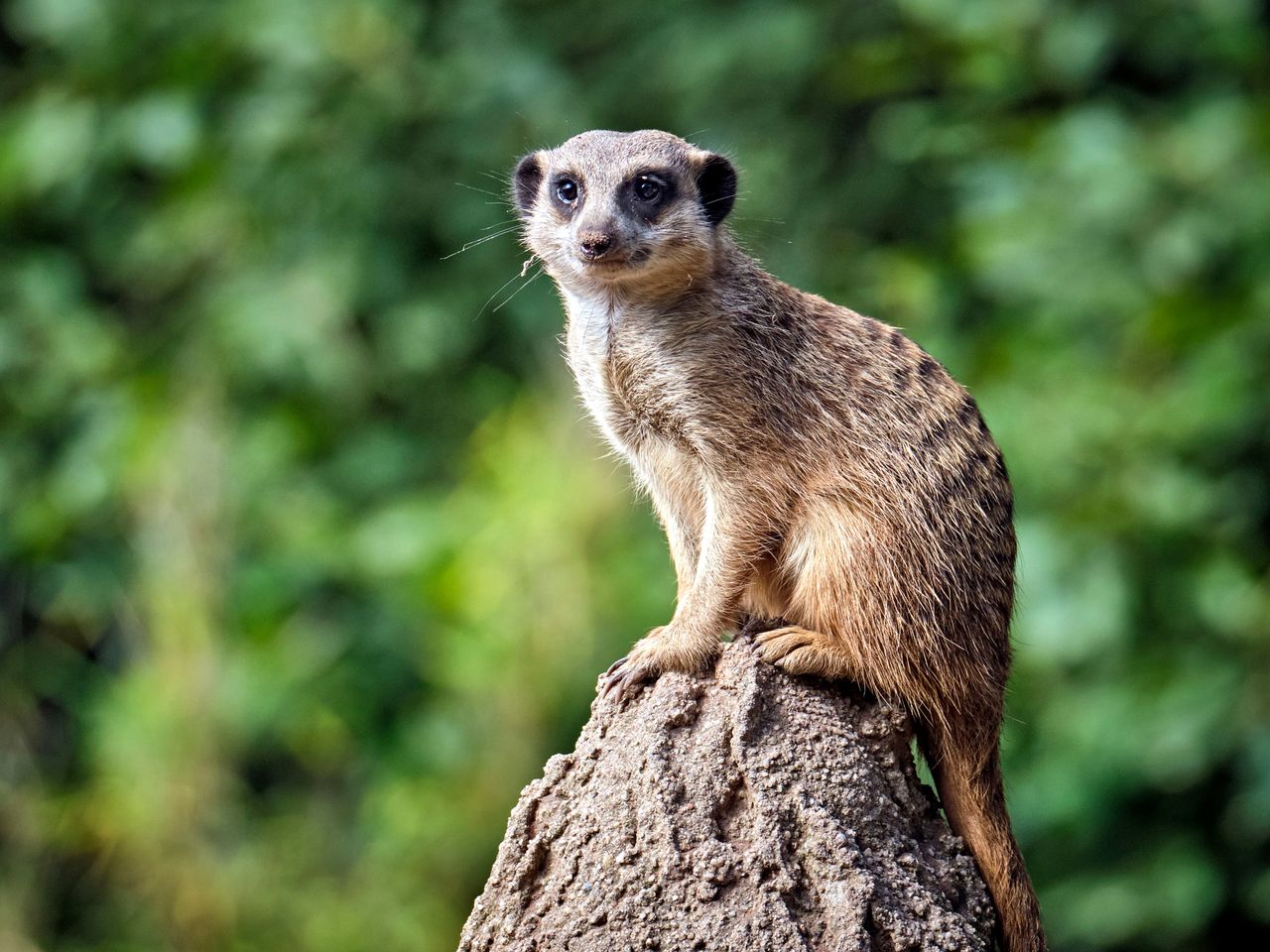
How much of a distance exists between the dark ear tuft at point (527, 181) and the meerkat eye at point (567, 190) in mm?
234

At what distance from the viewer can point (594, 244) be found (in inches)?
143

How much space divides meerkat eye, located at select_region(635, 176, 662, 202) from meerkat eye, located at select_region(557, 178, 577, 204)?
0.49 feet

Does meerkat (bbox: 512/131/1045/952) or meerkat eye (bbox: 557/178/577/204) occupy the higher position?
meerkat eye (bbox: 557/178/577/204)

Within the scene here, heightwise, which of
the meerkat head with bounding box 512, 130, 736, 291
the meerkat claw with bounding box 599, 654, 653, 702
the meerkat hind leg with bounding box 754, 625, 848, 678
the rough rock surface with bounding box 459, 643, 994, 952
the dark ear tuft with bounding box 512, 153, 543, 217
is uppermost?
the dark ear tuft with bounding box 512, 153, 543, 217

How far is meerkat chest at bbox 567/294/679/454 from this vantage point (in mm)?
3668

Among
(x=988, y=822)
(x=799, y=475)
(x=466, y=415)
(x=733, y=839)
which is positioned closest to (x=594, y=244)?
(x=799, y=475)

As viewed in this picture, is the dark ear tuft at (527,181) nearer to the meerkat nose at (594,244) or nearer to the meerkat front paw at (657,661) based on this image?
the meerkat nose at (594,244)

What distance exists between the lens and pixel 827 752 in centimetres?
311

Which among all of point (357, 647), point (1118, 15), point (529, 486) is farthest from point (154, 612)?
point (1118, 15)

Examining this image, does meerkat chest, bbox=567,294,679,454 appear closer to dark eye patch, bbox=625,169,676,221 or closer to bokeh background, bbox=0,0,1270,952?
dark eye patch, bbox=625,169,676,221

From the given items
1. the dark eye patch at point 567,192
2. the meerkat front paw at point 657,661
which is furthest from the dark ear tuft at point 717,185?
the meerkat front paw at point 657,661

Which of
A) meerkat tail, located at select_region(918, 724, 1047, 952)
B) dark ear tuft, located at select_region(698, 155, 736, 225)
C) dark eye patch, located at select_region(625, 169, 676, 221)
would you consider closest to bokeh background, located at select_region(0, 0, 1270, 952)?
dark ear tuft, located at select_region(698, 155, 736, 225)

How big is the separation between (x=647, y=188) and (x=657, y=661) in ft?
3.53

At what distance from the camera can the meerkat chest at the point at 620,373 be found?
12.0ft
